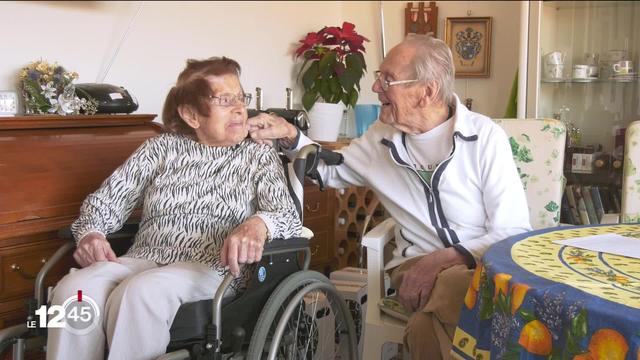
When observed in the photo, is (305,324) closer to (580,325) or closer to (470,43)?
(580,325)

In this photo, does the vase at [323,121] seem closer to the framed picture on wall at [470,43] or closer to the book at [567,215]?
the framed picture on wall at [470,43]

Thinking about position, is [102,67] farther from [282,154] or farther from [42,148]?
[282,154]

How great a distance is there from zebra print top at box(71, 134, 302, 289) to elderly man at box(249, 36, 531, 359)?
0.13 m

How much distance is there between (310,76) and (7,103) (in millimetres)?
1510

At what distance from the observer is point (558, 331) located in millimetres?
1006

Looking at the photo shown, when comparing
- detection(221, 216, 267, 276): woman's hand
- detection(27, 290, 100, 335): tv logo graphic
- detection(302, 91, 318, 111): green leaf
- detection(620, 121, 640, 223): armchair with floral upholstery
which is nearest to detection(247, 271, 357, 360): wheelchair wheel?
detection(221, 216, 267, 276): woman's hand

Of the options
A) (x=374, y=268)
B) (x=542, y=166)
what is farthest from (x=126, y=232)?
(x=542, y=166)

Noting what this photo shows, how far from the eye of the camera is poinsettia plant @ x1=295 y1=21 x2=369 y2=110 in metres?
3.13

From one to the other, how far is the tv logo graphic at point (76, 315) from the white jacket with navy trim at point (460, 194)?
80 centimetres

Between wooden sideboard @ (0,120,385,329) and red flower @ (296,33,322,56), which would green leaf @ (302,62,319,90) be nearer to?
red flower @ (296,33,322,56)

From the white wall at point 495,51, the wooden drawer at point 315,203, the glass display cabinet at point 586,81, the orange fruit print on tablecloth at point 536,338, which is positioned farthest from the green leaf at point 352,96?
the orange fruit print on tablecloth at point 536,338

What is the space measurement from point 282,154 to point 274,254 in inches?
17.3

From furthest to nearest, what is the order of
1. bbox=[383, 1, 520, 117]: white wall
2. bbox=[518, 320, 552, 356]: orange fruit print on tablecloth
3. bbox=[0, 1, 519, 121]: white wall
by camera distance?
1. bbox=[383, 1, 520, 117]: white wall
2. bbox=[0, 1, 519, 121]: white wall
3. bbox=[518, 320, 552, 356]: orange fruit print on tablecloth

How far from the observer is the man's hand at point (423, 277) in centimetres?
164
